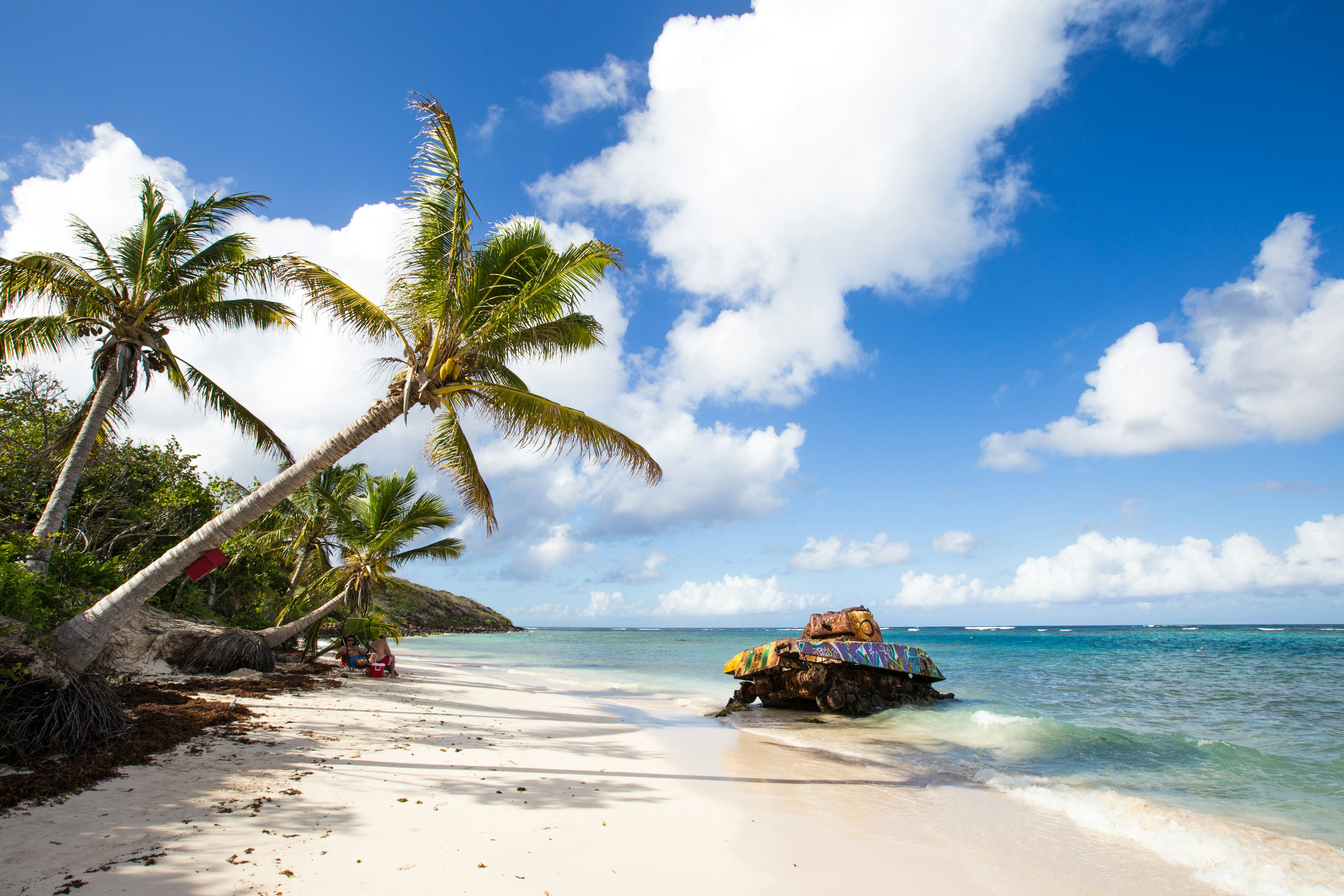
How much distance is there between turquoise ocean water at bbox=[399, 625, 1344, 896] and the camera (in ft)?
18.2

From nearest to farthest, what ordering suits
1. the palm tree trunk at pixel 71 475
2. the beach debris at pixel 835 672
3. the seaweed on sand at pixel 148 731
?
the seaweed on sand at pixel 148 731, the palm tree trunk at pixel 71 475, the beach debris at pixel 835 672

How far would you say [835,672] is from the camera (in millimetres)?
13281

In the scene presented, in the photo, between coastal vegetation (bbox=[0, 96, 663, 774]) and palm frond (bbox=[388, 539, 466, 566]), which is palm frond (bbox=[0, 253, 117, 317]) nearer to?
coastal vegetation (bbox=[0, 96, 663, 774])

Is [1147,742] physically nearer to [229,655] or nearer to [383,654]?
[383,654]

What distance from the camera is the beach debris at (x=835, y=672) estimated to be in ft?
42.9

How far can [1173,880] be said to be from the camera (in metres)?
4.70

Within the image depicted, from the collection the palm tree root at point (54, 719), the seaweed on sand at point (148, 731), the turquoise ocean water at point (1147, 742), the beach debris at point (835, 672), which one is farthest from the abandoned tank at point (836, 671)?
the palm tree root at point (54, 719)

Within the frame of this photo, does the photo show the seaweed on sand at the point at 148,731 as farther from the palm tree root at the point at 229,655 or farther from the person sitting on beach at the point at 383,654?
the person sitting on beach at the point at 383,654

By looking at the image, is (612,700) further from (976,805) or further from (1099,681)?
(1099,681)

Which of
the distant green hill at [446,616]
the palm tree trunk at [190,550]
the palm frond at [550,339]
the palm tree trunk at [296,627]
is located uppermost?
the palm frond at [550,339]

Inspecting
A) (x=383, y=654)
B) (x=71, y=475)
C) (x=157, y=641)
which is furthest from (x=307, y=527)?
(x=71, y=475)

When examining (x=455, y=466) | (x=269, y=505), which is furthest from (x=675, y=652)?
(x=269, y=505)

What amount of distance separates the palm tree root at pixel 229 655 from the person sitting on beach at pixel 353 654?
225 centimetres

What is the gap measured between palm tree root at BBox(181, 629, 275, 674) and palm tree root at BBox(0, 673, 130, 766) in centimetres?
684
